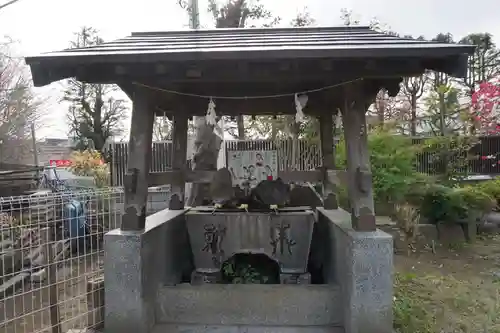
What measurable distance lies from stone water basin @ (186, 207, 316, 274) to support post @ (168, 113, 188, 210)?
49 centimetres

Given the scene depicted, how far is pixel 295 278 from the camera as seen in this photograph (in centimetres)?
488

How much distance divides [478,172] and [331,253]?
1464 cm

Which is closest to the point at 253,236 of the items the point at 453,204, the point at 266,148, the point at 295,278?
the point at 295,278

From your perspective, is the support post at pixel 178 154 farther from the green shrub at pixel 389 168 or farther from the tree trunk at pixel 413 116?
the tree trunk at pixel 413 116

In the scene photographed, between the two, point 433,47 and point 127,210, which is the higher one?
point 433,47

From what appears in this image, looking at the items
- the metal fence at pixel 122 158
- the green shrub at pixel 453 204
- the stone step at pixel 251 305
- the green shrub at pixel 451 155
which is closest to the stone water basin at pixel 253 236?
the stone step at pixel 251 305

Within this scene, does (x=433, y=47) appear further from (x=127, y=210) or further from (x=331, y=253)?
(x=127, y=210)

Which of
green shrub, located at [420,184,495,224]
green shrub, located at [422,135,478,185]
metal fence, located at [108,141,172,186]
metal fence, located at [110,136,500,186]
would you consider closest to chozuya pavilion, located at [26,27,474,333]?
green shrub, located at [420,184,495,224]

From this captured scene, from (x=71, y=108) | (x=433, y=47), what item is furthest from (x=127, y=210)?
(x=71, y=108)

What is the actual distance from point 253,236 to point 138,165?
1.84m


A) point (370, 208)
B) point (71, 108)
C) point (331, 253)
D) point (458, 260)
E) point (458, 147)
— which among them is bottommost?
point (458, 260)

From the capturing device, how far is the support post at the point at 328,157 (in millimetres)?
5770

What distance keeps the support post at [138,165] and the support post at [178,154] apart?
1.45 metres

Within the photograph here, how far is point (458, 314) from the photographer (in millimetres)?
4781
